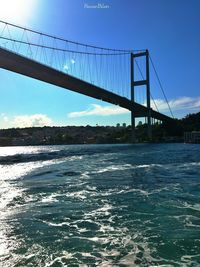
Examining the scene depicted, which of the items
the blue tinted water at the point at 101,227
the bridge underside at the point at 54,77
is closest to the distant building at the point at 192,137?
the bridge underside at the point at 54,77

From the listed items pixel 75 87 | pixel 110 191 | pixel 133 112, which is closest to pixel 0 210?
pixel 110 191

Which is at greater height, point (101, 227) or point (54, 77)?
point (54, 77)

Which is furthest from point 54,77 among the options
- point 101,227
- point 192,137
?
point 192,137

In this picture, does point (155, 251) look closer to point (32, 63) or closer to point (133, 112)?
→ point (32, 63)

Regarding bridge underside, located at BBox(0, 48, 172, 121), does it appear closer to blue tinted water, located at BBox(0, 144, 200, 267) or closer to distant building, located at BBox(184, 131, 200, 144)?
distant building, located at BBox(184, 131, 200, 144)

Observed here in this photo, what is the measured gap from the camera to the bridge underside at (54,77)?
34.1m

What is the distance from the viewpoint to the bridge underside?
34.1m

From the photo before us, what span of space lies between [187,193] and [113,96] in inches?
1912

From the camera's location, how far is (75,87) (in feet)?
162

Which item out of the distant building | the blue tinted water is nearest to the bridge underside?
the distant building

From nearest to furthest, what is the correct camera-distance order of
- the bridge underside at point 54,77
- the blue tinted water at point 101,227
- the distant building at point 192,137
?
the blue tinted water at point 101,227, the bridge underside at point 54,77, the distant building at point 192,137

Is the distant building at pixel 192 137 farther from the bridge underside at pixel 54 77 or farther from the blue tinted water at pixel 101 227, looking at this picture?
the blue tinted water at pixel 101 227

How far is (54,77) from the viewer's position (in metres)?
42.6

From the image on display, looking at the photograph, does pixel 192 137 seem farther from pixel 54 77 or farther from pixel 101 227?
pixel 101 227
